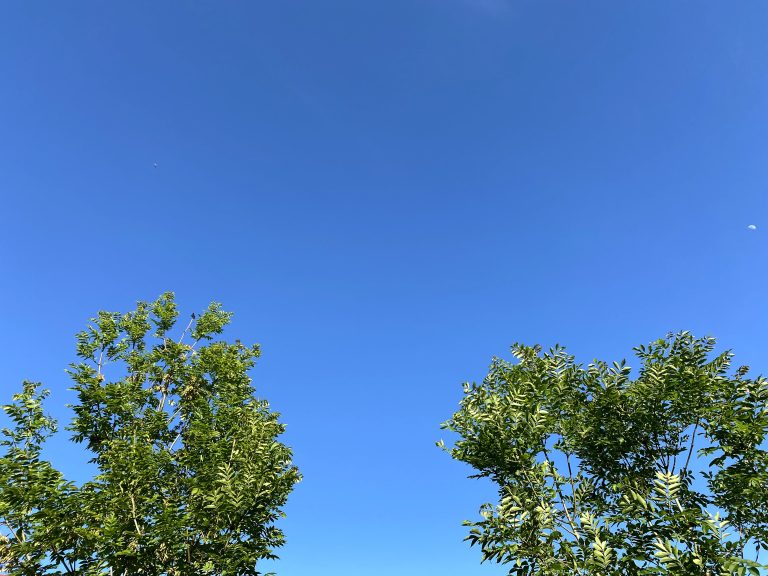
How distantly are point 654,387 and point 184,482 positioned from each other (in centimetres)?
1607

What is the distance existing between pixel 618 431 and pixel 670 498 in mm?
2915

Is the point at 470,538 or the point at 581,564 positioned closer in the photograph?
the point at 581,564

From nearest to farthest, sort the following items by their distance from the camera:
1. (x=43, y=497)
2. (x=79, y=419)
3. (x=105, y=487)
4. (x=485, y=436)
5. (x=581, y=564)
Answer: (x=581, y=564), (x=485, y=436), (x=43, y=497), (x=105, y=487), (x=79, y=419)

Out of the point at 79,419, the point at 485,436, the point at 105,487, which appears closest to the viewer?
the point at 485,436

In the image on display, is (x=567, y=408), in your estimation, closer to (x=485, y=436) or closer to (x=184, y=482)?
(x=485, y=436)

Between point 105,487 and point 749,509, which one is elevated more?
point 105,487

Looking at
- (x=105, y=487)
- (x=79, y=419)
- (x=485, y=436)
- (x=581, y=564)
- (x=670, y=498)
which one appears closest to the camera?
(x=581, y=564)

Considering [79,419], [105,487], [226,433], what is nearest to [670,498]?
[226,433]

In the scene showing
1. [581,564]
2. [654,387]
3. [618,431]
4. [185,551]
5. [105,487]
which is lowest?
[581,564]

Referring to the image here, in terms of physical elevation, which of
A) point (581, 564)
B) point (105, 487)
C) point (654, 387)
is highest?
point (654, 387)

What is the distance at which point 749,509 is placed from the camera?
37.4ft

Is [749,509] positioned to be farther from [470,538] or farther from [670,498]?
[470,538]

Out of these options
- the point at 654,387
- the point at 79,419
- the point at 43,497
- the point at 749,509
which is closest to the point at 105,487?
the point at 43,497

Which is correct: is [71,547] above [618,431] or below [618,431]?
below
